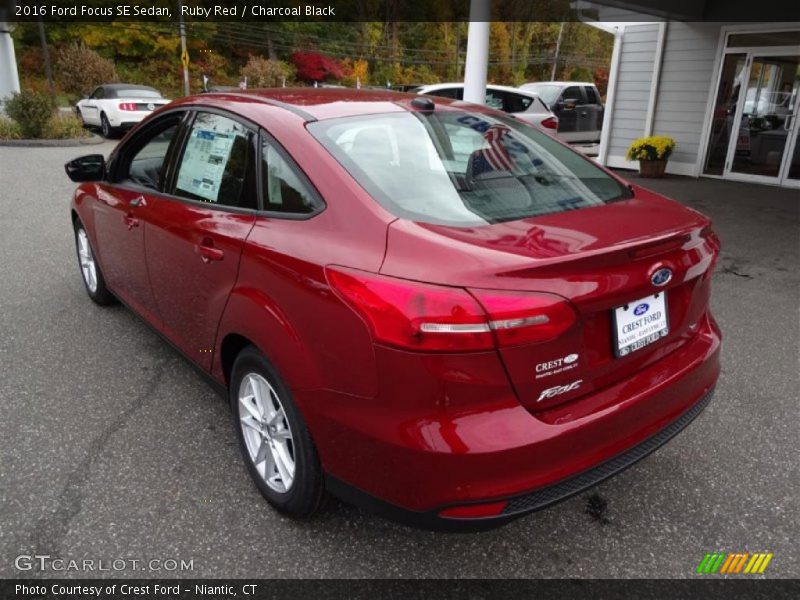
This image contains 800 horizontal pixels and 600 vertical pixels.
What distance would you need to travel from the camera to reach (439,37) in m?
66.6

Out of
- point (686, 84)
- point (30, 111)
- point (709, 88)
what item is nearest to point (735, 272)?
point (709, 88)

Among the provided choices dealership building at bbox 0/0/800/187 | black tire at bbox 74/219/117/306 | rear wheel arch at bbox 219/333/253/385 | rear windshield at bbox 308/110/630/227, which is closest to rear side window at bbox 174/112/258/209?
rear windshield at bbox 308/110/630/227

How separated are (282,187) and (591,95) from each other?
16897 mm

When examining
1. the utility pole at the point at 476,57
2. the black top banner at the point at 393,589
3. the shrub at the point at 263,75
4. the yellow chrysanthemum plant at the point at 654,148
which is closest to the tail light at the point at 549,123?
the yellow chrysanthemum plant at the point at 654,148

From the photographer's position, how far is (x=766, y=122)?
11117mm

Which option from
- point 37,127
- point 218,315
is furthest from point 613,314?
point 37,127

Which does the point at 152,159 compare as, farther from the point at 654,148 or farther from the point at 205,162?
the point at 654,148

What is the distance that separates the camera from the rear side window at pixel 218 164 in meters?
2.48

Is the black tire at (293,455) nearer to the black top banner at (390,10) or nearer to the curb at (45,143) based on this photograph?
the black top banner at (390,10)

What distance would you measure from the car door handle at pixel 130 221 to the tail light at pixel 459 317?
2.07 metres

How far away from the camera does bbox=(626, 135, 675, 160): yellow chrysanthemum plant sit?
1166cm

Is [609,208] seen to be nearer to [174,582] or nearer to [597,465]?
[597,465]

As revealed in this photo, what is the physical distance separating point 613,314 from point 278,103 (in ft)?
5.32

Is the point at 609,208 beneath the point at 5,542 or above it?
above
